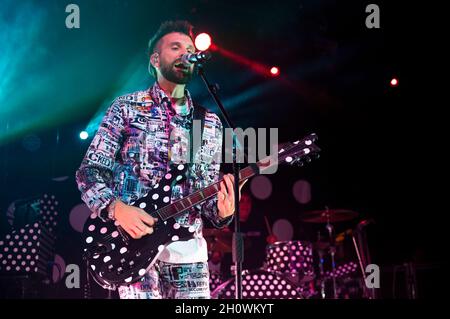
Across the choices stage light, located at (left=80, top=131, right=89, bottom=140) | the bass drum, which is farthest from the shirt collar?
the bass drum

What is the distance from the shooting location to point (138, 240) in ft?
10.0

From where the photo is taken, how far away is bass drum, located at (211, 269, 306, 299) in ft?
16.7

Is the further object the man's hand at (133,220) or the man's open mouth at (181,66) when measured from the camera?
the man's open mouth at (181,66)

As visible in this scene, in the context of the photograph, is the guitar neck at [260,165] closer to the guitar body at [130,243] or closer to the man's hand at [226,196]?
the man's hand at [226,196]

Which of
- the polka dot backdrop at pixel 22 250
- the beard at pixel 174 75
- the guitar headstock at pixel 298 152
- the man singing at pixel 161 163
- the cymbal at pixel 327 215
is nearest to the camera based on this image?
the man singing at pixel 161 163

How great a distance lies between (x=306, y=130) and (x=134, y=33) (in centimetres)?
315

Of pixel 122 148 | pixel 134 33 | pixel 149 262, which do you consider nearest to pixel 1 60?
pixel 134 33

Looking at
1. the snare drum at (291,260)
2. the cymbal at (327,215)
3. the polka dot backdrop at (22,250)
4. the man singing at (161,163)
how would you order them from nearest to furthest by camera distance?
the man singing at (161,163) < the polka dot backdrop at (22,250) < the snare drum at (291,260) < the cymbal at (327,215)

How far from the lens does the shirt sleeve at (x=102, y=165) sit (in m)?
3.15

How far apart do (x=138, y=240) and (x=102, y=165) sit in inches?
21.9

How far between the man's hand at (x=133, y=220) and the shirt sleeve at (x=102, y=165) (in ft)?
0.32

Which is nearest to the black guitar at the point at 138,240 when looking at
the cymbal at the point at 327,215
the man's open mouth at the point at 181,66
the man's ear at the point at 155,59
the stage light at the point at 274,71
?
the man's open mouth at the point at 181,66

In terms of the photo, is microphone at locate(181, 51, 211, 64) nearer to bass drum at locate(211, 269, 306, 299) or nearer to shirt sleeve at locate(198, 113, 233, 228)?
shirt sleeve at locate(198, 113, 233, 228)

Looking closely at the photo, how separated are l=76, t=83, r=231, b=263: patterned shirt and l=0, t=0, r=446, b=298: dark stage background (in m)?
0.95
